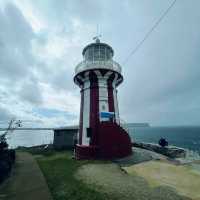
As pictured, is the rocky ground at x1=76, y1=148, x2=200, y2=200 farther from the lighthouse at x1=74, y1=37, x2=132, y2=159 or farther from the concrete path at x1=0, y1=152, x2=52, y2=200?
the lighthouse at x1=74, y1=37, x2=132, y2=159

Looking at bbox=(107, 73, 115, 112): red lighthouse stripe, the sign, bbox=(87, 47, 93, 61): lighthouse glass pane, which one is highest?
bbox=(87, 47, 93, 61): lighthouse glass pane

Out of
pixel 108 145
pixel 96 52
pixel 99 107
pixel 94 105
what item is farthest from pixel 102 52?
pixel 108 145

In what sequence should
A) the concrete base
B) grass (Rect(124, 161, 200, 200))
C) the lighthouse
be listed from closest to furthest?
grass (Rect(124, 161, 200, 200)) → the concrete base → the lighthouse

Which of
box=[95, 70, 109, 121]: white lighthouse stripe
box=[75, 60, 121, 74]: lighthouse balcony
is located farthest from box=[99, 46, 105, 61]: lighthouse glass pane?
box=[95, 70, 109, 121]: white lighthouse stripe

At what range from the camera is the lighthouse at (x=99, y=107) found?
12203mm

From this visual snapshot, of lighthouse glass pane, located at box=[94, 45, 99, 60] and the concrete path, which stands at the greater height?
lighthouse glass pane, located at box=[94, 45, 99, 60]

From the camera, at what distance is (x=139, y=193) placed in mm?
5875

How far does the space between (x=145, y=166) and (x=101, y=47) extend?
11.1 m

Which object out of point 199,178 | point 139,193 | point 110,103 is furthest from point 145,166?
point 110,103

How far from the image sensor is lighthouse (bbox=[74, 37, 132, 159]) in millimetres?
12203

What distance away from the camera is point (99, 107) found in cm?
1390

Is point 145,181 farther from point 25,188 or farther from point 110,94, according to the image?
point 110,94

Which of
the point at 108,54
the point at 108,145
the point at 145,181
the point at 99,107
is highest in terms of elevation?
the point at 108,54

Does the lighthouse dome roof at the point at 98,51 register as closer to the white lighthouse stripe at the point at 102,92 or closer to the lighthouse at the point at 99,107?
the lighthouse at the point at 99,107
